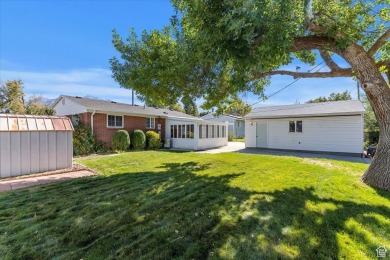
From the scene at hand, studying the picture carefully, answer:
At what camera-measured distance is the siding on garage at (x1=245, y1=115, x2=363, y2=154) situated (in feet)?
46.5

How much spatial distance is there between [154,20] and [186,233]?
943cm

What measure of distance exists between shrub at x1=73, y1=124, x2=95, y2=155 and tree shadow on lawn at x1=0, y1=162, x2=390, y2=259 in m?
8.32

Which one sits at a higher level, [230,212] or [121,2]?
[121,2]

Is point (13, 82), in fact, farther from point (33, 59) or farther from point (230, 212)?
point (230, 212)

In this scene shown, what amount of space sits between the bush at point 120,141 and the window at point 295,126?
486 inches

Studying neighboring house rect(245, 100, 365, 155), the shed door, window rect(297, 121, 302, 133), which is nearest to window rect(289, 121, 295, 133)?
neighboring house rect(245, 100, 365, 155)

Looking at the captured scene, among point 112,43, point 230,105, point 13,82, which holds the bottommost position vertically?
point 230,105

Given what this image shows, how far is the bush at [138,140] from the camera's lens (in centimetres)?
1638

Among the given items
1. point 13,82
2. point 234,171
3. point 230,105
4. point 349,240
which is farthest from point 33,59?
point 349,240

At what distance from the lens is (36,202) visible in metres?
4.68

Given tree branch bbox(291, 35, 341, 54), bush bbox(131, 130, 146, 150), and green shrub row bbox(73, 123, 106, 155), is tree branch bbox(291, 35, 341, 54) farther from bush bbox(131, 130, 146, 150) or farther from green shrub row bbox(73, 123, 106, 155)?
bush bbox(131, 130, 146, 150)

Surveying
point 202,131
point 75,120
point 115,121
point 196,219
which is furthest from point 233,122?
point 196,219

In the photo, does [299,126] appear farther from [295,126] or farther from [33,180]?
[33,180]

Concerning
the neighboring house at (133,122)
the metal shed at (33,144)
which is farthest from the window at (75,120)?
the metal shed at (33,144)
